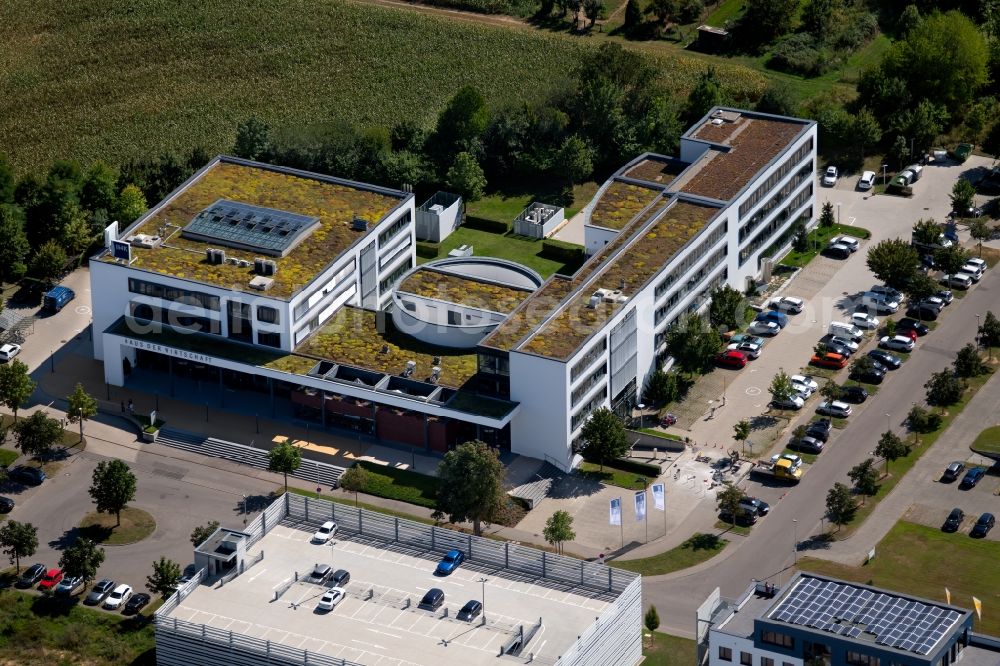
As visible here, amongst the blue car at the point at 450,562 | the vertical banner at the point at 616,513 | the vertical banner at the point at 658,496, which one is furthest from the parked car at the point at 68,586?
the vertical banner at the point at 658,496

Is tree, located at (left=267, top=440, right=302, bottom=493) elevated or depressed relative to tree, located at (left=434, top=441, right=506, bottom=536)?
depressed

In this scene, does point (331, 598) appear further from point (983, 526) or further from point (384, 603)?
point (983, 526)

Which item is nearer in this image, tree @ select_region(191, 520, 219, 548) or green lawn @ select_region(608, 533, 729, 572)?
tree @ select_region(191, 520, 219, 548)

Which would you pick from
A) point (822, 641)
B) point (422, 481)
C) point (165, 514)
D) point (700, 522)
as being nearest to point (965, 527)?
point (700, 522)

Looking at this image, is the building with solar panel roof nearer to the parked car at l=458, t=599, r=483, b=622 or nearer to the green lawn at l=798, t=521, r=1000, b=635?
the parked car at l=458, t=599, r=483, b=622

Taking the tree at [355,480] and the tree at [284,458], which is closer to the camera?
the tree at [355,480]

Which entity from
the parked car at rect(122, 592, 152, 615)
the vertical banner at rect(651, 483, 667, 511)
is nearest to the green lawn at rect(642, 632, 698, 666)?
the vertical banner at rect(651, 483, 667, 511)

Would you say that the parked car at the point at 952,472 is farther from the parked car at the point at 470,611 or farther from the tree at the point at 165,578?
the tree at the point at 165,578
